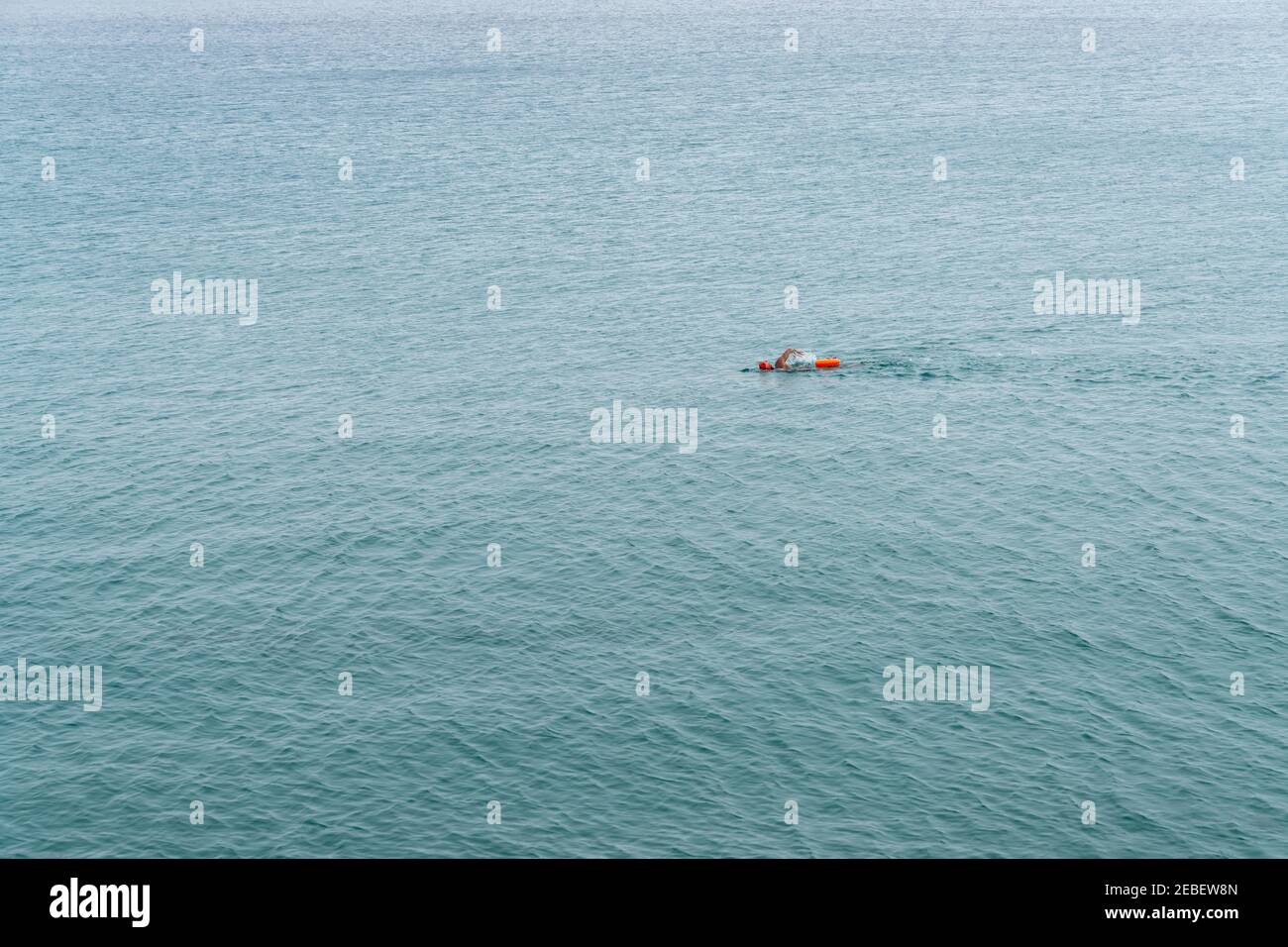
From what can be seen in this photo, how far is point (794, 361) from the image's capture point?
144625 mm

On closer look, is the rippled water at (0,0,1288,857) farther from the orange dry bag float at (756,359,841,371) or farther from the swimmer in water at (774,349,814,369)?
the swimmer in water at (774,349,814,369)

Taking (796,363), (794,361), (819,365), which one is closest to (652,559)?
(796,363)

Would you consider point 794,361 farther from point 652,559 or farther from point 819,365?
point 652,559

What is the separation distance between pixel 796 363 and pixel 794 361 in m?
0.30

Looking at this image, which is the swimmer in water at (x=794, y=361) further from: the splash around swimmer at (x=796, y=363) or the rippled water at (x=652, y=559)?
the rippled water at (x=652, y=559)

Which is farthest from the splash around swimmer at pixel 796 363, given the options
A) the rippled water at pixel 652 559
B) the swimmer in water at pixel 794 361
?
the rippled water at pixel 652 559

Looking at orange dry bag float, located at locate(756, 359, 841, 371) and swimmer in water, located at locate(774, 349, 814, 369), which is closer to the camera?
swimmer in water, located at locate(774, 349, 814, 369)

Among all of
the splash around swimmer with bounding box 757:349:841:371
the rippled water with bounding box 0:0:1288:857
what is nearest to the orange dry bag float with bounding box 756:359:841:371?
the splash around swimmer with bounding box 757:349:841:371

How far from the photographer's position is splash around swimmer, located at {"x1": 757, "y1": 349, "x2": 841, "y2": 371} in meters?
144

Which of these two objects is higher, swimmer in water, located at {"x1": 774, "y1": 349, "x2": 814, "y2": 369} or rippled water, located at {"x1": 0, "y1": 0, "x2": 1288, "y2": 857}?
swimmer in water, located at {"x1": 774, "y1": 349, "x2": 814, "y2": 369}

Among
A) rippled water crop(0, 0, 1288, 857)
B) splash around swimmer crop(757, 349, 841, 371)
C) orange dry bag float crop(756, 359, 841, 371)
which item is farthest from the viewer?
orange dry bag float crop(756, 359, 841, 371)

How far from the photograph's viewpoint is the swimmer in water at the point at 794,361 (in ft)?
474

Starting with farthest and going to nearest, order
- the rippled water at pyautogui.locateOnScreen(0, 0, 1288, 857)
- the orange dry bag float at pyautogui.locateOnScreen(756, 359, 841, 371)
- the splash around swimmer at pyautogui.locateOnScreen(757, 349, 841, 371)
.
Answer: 1. the orange dry bag float at pyautogui.locateOnScreen(756, 359, 841, 371)
2. the splash around swimmer at pyautogui.locateOnScreen(757, 349, 841, 371)
3. the rippled water at pyautogui.locateOnScreen(0, 0, 1288, 857)

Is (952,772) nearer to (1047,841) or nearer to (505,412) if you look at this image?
(1047,841)
